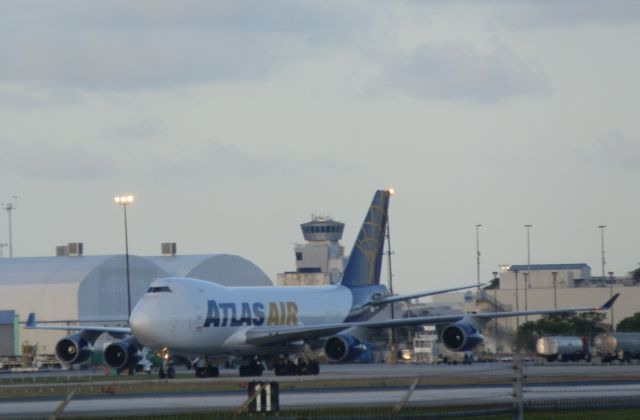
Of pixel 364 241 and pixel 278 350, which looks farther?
pixel 364 241

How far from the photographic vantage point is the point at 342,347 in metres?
68.2

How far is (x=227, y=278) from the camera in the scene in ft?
467

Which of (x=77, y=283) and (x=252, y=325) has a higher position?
(x=77, y=283)

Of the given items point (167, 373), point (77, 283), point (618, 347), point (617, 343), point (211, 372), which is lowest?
point (618, 347)

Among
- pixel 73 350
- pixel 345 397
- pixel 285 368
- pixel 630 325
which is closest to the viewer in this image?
pixel 345 397

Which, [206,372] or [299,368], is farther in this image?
[299,368]

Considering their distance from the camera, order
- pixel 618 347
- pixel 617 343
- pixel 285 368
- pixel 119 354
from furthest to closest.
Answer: pixel 617 343 < pixel 618 347 < pixel 119 354 < pixel 285 368

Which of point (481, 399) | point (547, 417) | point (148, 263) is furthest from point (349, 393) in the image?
point (148, 263)

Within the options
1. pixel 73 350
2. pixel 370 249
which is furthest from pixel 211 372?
pixel 370 249

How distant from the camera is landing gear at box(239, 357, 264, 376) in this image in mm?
67650

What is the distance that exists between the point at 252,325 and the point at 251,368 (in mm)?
2160

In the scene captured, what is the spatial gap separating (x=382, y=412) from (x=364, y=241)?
4499 centimetres

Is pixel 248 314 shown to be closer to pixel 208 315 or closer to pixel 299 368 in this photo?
pixel 208 315

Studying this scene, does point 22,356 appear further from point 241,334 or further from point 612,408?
point 612,408
